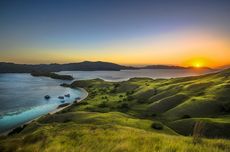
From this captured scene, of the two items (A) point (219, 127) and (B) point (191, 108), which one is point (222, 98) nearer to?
(B) point (191, 108)

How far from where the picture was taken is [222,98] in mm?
67062

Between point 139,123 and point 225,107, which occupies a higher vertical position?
point 225,107

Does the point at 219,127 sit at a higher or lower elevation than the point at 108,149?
lower

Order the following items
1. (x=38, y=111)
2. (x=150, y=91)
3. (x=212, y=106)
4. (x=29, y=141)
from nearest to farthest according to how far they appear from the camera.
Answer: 1. (x=29, y=141)
2. (x=212, y=106)
3. (x=38, y=111)
4. (x=150, y=91)

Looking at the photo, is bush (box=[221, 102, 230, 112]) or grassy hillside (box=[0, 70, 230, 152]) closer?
grassy hillside (box=[0, 70, 230, 152])

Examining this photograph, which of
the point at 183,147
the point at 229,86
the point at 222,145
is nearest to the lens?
the point at 183,147

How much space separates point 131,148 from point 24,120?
81492 millimetres

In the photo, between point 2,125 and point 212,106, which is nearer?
point 212,106

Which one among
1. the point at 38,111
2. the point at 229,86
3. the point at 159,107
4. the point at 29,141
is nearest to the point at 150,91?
the point at 159,107

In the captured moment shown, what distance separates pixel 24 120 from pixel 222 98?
7145 centimetres

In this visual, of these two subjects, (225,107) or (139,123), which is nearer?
A: (139,123)

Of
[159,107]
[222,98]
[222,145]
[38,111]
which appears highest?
[222,145]

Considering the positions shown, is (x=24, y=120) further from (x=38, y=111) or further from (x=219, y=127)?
(x=219, y=127)

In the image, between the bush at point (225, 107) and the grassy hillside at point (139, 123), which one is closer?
the grassy hillside at point (139, 123)
